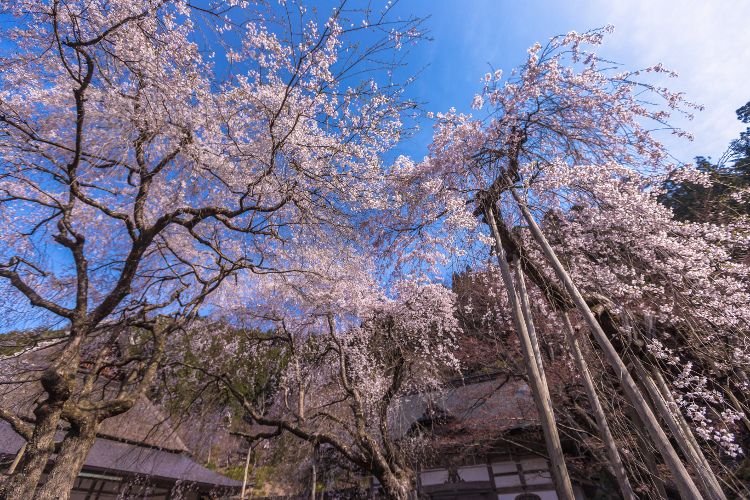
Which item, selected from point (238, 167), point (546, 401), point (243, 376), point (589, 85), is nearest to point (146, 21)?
point (238, 167)

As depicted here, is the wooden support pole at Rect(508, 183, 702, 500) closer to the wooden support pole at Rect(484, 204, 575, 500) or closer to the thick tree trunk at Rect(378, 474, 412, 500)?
the wooden support pole at Rect(484, 204, 575, 500)

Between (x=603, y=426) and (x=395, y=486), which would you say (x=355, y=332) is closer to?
(x=395, y=486)

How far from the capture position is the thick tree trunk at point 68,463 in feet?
12.0

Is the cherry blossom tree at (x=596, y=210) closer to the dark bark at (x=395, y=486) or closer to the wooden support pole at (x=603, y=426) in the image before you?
the wooden support pole at (x=603, y=426)

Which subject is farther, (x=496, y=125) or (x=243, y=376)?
(x=243, y=376)

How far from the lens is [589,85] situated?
4.25 metres

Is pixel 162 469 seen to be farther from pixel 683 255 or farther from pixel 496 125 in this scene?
pixel 683 255

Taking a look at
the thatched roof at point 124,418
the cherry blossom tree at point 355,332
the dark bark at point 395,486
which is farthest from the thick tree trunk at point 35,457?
the dark bark at point 395,486

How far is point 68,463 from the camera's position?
3879 mm

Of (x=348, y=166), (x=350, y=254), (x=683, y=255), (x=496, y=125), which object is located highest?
(x=348, y=166)

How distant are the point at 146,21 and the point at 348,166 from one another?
10.7 feet

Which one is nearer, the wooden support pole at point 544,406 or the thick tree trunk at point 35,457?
the wooden support pole at point 544,406

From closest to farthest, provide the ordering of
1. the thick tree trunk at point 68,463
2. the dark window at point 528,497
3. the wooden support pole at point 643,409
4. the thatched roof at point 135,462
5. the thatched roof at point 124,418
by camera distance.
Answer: the wooden support pole at point 643,409 → the thick tree trunk at point 68,463 → the thatched roof at point 135,462 → the thatched roof at point 124,418 → the dark window at point 528,497

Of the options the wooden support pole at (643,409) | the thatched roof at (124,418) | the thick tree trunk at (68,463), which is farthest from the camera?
the thatched roof at (124,418)
